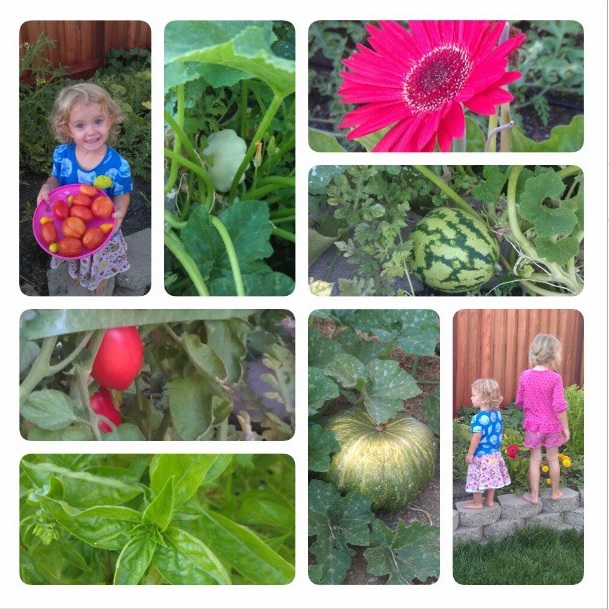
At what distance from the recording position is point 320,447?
1.25 m

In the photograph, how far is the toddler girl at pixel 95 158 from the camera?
1230mm

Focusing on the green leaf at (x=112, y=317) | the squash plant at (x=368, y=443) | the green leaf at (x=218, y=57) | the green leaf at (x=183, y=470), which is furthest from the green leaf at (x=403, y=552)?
the green leaf at (x=218, y=57)

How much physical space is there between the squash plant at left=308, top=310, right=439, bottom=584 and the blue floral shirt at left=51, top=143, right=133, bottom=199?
305mm

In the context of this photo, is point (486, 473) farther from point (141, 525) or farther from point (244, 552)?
point (141, 525)

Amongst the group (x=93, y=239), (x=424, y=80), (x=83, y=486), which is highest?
(x=424, y=80)

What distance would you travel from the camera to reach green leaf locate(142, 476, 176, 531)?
1.21 meters

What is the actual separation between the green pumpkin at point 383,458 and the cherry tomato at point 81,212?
0.41 m

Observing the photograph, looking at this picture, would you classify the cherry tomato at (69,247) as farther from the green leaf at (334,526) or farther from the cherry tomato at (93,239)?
the green leaf at (334,526)

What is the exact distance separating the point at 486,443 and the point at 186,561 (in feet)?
1.38

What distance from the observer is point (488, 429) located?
1.25 metres

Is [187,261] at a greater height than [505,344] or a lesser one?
greater

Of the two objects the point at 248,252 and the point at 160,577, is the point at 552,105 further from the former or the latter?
the point at 160,577

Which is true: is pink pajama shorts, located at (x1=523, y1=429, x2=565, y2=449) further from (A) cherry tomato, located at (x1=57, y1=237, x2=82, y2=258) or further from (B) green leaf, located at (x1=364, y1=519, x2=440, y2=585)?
(A) cherry tomato, located at (x1=57, y1=237, x2=82, y2=258)

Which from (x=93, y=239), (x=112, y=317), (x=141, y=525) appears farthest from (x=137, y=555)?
(x=93, y=239)
